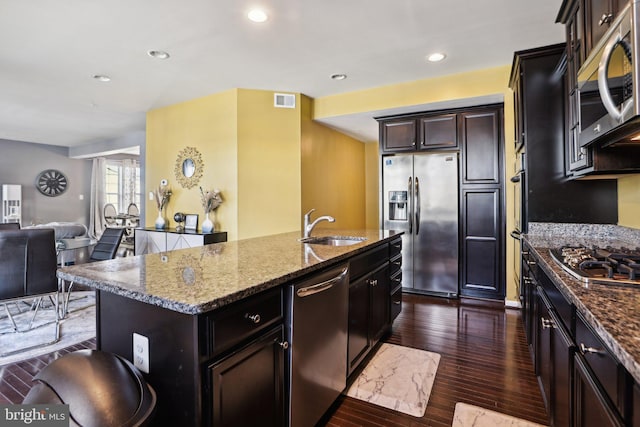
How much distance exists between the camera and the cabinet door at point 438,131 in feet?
13.5

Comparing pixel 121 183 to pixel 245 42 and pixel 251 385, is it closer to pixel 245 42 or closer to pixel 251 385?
pixel 245 42

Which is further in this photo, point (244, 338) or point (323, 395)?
point (323, 395)

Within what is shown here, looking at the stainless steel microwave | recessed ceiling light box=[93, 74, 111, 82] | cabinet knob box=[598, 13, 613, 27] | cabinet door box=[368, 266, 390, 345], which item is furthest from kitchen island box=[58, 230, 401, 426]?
recessed ceiling light box=[93, 74, 111, 82]

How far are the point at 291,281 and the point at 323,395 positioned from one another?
0.69 meters

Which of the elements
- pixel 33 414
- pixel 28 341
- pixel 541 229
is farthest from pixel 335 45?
pixel 28 341

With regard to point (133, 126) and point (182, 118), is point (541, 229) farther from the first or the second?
point (133, 126)

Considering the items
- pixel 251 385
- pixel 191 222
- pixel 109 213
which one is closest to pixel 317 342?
pixel 251 385

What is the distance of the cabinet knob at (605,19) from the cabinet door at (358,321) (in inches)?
68.2

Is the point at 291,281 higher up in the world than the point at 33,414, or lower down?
higher up

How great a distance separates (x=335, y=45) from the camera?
318 centimetres

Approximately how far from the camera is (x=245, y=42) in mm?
3119

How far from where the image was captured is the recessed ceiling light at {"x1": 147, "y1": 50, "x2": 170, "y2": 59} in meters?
3.27

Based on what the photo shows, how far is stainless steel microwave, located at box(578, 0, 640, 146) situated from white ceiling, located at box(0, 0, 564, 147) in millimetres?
1481

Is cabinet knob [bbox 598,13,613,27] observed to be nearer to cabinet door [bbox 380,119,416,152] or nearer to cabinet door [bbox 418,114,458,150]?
cabinet door [bbox 418,114,458,150]
